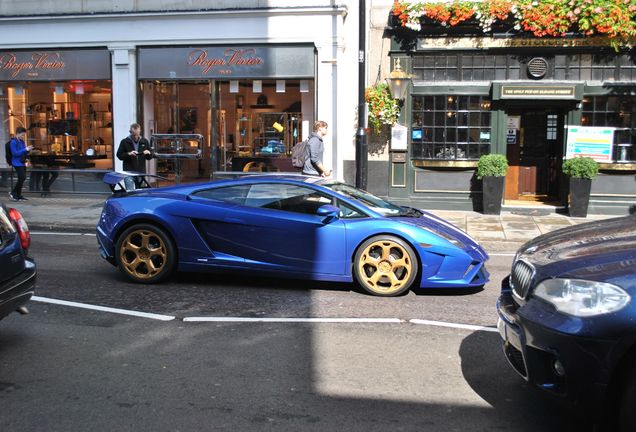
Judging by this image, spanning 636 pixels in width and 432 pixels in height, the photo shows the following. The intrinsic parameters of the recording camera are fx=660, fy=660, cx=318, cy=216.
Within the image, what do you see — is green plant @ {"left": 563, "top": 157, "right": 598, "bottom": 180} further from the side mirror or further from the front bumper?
the front bumper

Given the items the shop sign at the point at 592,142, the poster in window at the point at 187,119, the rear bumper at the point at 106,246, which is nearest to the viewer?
the rear bumper at the point at 106,246

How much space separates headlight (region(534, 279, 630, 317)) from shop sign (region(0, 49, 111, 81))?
14606mm

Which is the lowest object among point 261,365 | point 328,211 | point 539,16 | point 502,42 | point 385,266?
point 261,365

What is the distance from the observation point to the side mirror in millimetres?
7062

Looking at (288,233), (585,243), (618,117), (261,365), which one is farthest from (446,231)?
(618,117)

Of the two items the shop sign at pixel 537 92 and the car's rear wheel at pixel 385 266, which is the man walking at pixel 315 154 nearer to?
the car's rear wheel at pixel 385 266

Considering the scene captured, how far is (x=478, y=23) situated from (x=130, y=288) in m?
10.1

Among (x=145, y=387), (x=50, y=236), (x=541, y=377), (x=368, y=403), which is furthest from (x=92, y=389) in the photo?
(x=50, y=236)

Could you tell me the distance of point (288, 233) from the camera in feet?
23.4

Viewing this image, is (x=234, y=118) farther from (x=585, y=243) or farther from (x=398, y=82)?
(x=585, y=243)

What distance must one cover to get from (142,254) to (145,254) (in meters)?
0.04

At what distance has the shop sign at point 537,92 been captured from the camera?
14.0 metres

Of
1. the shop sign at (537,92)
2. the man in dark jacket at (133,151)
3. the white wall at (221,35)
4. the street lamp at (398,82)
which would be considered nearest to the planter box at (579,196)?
Answer: the shop sign at (537,92)

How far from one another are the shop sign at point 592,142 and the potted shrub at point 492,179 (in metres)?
1.53
